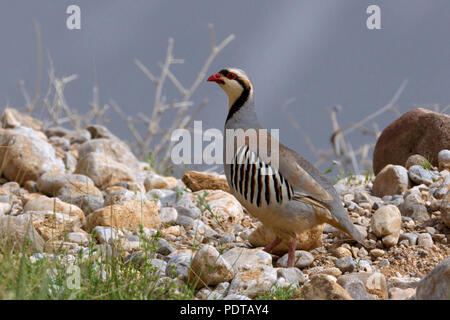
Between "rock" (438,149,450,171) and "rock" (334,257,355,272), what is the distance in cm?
262

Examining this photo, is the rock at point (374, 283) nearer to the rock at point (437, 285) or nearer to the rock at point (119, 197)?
the rock at point (437, 285)

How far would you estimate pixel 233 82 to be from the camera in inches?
195

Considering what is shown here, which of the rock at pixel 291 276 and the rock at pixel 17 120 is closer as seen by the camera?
the rock at pixel 291 276

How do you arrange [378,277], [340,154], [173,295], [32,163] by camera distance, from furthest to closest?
1. [340,154]
2. [32,163]
3. [378,277]
4. [173,295]

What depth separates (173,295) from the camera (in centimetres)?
329

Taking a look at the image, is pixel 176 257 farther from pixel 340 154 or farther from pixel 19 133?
pixel 340 154

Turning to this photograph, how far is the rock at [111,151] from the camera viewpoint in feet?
26.6

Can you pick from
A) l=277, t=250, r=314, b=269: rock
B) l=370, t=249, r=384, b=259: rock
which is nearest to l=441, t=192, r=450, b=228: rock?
l=370, t=249, r=384, b=259: rock

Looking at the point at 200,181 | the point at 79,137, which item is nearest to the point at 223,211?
the point at 200,181

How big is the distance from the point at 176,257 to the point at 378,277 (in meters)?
1.38

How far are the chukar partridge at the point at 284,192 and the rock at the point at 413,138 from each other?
2.73 meters

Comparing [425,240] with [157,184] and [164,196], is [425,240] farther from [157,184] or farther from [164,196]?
[157,184]

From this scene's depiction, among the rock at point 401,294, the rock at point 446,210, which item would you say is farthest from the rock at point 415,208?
the rock at point 401,294
